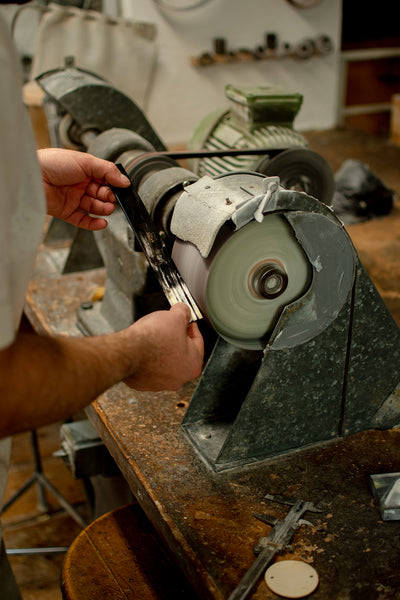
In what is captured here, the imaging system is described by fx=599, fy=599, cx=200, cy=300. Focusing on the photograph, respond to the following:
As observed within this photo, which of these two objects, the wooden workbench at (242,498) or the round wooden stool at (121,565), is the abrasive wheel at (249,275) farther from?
the round wooden stool at (121,565)

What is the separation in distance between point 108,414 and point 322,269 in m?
0.57

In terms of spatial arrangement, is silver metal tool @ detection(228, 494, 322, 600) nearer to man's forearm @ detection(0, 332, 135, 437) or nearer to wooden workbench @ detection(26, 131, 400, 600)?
wooden workbench @ detection(26, 131, 400, 600)

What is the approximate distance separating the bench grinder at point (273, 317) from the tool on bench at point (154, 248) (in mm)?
19

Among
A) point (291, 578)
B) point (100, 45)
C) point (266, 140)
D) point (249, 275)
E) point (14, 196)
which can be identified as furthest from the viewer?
point (100, 45)

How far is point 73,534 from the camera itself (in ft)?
7.68

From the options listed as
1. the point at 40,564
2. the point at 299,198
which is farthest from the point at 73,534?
the point at 299,198

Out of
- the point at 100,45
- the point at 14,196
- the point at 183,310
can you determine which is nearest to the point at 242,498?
the point at 183,310

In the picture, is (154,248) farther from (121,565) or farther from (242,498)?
(121,565)

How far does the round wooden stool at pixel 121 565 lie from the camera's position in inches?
40.8

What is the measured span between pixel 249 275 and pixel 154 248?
21cm

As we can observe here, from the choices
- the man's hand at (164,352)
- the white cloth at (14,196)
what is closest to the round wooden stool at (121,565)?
the man's hand at (164,352)

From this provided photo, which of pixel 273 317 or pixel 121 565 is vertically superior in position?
pixel 273 317

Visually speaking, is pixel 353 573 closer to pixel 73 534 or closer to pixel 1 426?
pixel 1 426

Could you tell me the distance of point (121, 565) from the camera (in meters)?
1.09
